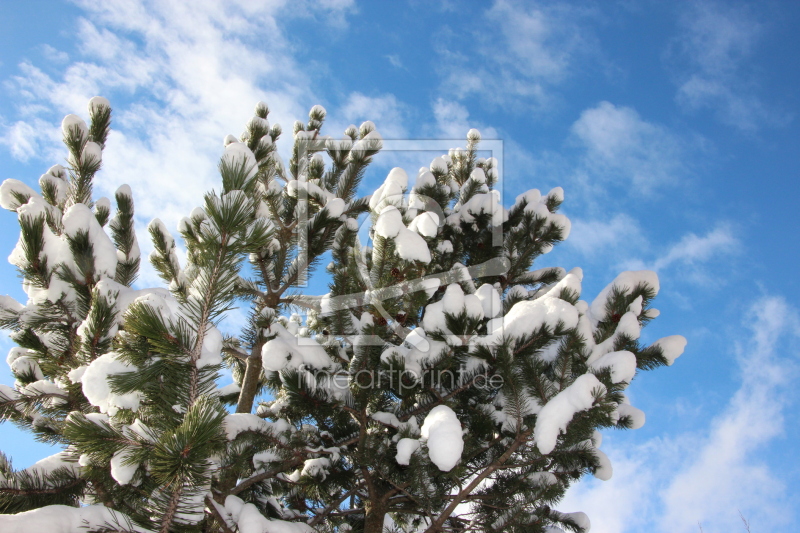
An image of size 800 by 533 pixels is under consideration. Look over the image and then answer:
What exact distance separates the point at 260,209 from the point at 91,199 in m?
1.73

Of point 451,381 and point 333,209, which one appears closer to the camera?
point 451,381

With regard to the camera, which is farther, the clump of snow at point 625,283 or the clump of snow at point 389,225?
the clump of snow at point 389,225

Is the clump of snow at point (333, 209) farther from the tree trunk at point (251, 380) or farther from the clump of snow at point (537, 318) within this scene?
the clump of snow at point (537, 318)

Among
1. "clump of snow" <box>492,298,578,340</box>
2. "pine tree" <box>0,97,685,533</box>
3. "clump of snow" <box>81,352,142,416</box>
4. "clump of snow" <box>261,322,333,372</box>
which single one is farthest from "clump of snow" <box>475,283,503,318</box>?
"clump of snow" <box>81,352,142,416</box>

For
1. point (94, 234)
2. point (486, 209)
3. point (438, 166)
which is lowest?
point (94, 234)

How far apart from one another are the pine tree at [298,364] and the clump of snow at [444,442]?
0.05 ft

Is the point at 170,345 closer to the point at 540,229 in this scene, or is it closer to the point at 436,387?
the point at 436,387

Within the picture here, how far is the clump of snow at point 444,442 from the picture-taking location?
2684 mm

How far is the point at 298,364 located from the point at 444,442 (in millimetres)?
1627

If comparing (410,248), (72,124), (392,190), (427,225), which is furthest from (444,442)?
(72,124)

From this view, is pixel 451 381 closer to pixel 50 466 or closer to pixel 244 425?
pixel 244 425

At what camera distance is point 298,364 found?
3875mm

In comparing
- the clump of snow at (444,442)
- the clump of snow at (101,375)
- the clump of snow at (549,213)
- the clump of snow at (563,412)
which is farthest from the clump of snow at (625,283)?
the clump of snow at (101,375)

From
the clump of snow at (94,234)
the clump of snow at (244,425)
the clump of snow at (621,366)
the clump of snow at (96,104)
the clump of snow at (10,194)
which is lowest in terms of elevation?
the clump of snow at (244,425)
